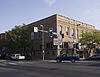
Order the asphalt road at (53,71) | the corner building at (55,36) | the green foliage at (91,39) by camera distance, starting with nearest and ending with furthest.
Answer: the asphalt road at (53,71) → the green foliage at (91,39) → the corner building at (55,36)

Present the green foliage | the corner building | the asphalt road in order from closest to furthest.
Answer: the asphalt road
the green foliage
the corner building

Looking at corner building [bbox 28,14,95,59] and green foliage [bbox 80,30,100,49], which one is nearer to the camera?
green foliage [bbox 80,30,100,49]

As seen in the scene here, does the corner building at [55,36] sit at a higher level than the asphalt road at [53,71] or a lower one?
higher

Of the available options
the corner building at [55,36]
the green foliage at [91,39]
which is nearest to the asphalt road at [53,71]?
the corner building at [55,36]

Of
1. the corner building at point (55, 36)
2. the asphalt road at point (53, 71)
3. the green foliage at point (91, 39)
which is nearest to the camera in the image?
the asphalt road at point (53, 71)

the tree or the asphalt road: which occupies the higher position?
the tree

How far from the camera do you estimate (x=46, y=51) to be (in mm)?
38938

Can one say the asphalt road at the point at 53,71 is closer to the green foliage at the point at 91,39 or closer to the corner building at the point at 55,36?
the corner building at the point at 55,36

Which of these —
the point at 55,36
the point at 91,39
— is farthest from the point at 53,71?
the point at 91,39

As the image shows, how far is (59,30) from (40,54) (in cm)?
917

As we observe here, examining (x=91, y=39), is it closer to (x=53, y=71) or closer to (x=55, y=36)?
(x=55, y=36)

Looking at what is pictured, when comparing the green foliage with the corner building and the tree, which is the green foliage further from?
the corner building

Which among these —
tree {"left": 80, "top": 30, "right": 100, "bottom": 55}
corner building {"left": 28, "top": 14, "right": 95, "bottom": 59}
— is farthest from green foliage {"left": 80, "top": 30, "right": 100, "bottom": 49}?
corner building {"left": 28, "top": 14, "right": 95, "bottom": 59}

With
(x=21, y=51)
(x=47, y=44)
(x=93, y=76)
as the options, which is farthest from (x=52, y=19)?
(x=93, y=76)
